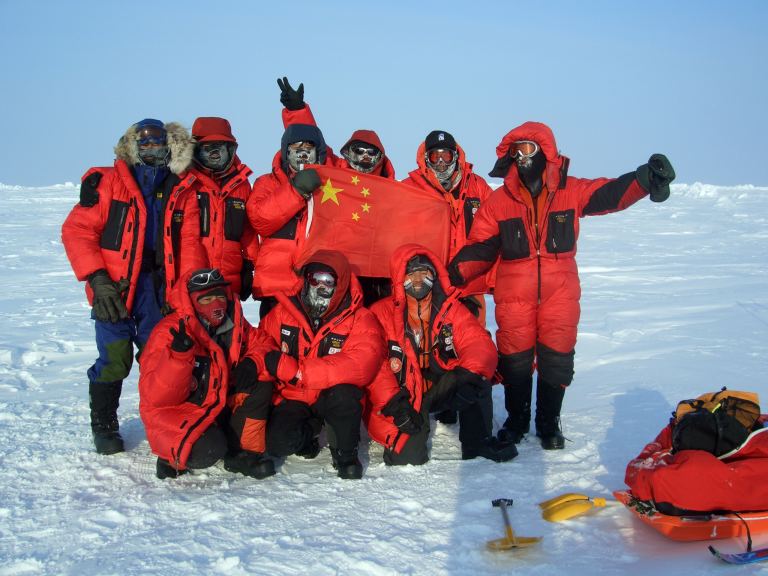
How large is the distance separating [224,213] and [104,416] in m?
1.66

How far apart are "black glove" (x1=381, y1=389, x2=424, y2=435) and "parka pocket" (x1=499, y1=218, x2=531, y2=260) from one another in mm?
1222

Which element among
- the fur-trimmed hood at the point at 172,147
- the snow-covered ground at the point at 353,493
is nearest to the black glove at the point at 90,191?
the fur-trimmed hood at the point at 172,147

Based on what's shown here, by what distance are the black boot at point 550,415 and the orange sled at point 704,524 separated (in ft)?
4.19

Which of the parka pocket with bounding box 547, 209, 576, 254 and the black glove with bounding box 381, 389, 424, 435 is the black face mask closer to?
the parka pocket with bounding box 547, 209, 576, 254

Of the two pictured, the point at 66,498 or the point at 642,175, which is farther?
the point at 642,175

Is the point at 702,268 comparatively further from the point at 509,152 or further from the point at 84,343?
the point at 84,343

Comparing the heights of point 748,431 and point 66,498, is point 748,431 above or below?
above

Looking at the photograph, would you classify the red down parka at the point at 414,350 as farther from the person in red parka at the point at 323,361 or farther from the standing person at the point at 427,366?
the person in red parka at the point at 323,361

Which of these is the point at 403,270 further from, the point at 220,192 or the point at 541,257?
the point at 220,192

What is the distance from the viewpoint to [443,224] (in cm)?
534

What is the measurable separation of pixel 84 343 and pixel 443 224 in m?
4.70

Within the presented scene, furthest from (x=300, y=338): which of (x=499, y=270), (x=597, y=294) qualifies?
(x=597, y=294)

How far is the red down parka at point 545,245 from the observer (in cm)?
446

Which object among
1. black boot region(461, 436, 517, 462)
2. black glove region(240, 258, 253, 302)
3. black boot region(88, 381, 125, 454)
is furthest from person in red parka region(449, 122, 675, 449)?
black boot region(88, 381, 125, 454)
